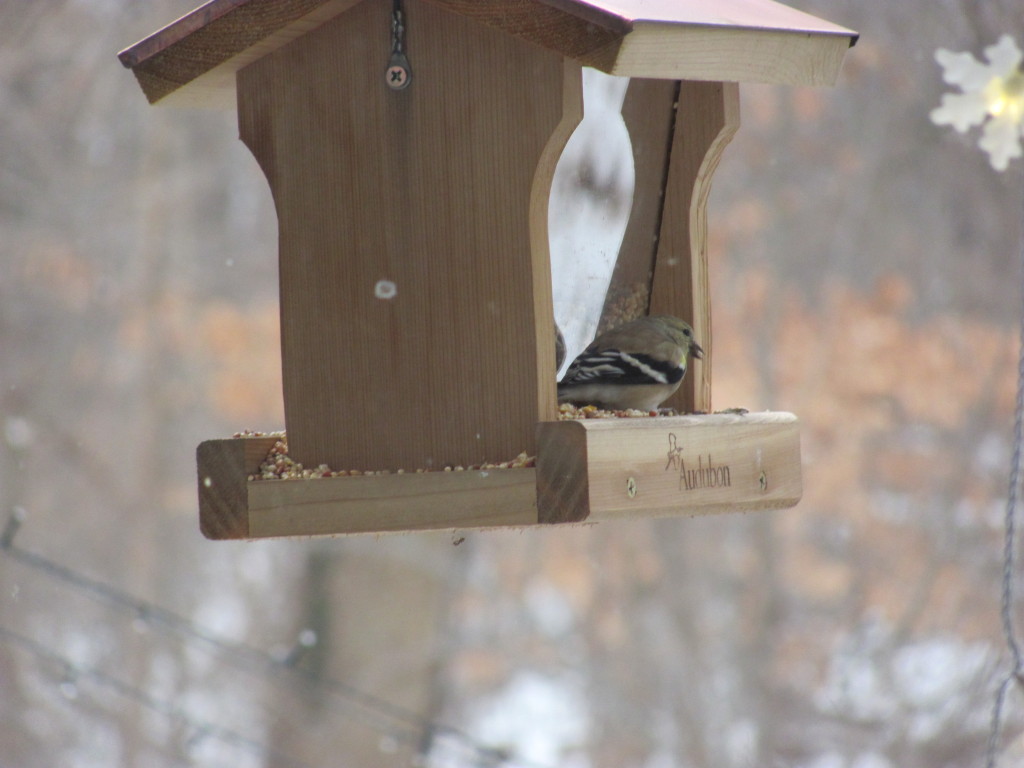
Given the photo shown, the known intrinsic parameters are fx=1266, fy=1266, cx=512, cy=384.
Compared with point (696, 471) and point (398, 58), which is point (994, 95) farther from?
point (398, 58)

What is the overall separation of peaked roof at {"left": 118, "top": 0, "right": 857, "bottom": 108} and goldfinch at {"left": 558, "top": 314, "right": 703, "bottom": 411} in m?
0.58

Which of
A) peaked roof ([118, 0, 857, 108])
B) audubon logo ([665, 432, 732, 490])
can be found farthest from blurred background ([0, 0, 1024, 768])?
audubon logo ([665, 432, 732, 490])

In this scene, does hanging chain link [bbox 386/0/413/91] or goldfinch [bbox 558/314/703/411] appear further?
goldfinch [bbox 558/314/703/411]

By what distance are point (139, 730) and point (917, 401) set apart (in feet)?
17.0

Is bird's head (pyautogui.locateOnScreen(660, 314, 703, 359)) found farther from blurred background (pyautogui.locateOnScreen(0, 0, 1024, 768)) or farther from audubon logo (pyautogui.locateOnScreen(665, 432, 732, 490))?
blurred background (pyautogui.locateOnScreen(0, 0, 1024, 768))

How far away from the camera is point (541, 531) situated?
24.7 ft

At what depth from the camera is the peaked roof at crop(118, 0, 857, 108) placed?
7.27 ft

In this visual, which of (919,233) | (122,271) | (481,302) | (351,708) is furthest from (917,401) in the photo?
(481,302)

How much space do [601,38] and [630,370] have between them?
2.35ft

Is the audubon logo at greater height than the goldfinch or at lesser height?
lesser

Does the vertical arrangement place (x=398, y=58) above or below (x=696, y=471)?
above

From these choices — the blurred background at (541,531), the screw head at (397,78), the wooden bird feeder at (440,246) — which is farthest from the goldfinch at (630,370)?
the blurred background at (541,531)

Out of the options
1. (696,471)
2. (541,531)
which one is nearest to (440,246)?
(696,471)

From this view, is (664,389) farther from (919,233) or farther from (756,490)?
(919,233)
